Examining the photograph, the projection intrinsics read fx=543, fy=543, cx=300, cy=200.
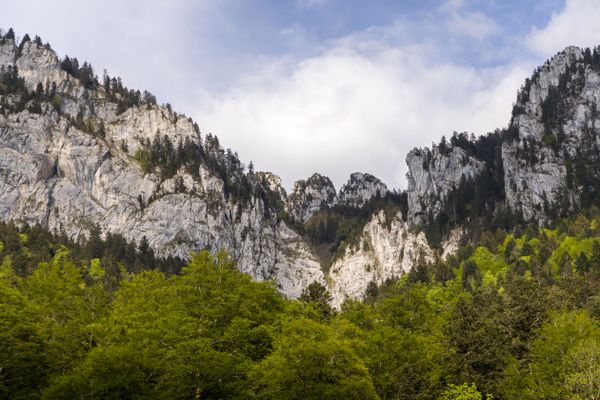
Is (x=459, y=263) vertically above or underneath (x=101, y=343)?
above

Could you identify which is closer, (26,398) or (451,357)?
(26,398)


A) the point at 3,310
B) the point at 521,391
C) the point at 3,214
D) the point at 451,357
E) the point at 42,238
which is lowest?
the point at 521,391

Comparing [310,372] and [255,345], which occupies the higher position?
[255,345]

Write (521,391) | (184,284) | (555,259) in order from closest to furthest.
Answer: (184,284) → (521,391) → (555,259)

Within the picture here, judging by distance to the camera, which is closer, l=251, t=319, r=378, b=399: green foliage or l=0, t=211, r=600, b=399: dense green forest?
l=251, t=319, r=378, b=399: green foliage

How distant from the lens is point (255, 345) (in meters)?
40.8

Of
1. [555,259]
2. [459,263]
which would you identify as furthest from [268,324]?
[459,263]

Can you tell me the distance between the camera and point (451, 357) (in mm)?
56594

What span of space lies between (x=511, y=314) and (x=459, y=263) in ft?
405

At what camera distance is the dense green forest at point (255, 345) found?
3691 centimetres

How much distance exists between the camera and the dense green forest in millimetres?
36906

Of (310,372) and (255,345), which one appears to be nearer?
(310,372)

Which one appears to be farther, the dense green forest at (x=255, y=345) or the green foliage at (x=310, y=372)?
the dense green forest at (x=255, y=345)

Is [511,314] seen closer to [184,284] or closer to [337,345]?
[337,345]
